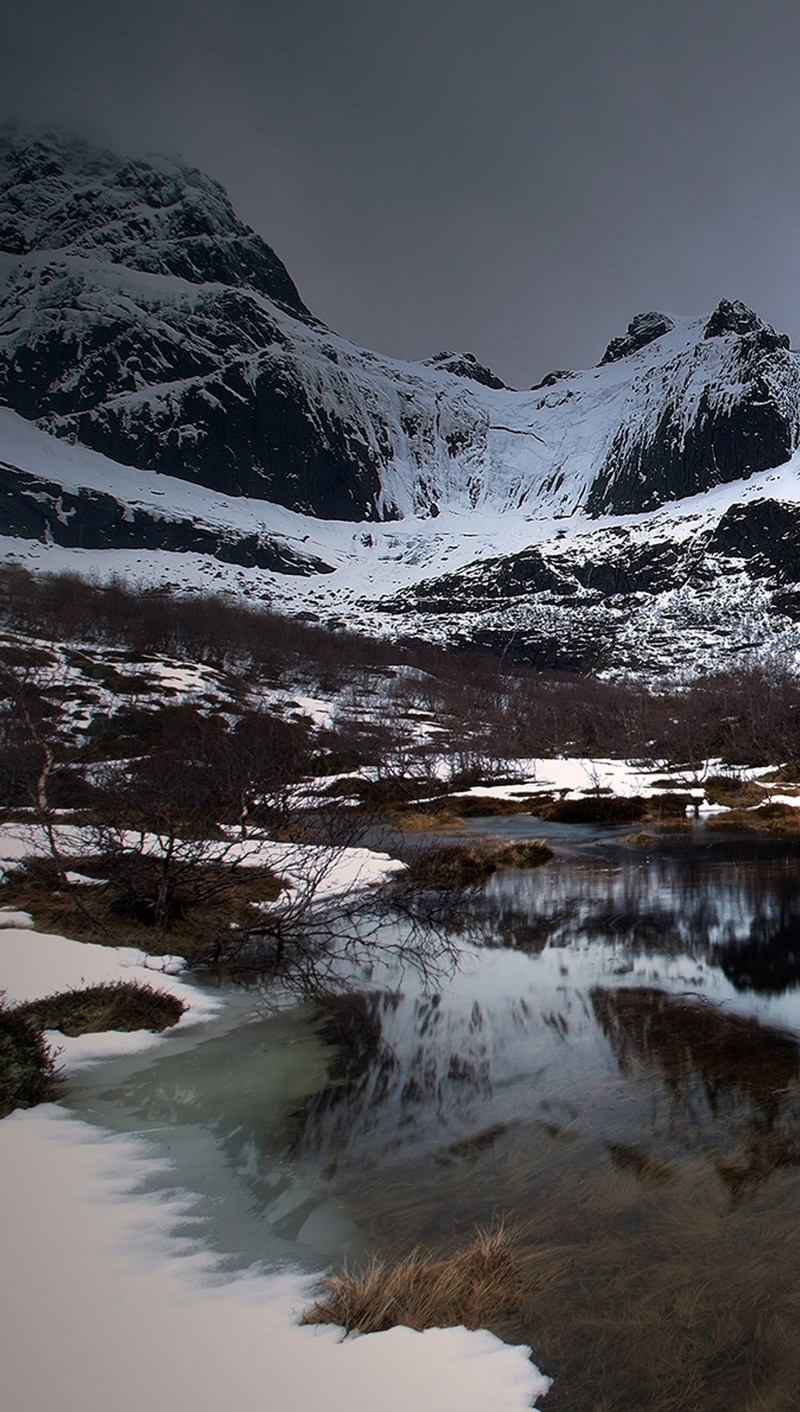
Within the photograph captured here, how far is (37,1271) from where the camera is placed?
4.80 metres

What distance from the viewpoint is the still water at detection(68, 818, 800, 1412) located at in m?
4.65

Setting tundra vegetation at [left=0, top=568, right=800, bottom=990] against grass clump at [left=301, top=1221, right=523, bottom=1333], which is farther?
tundra vegetation at [left=0, top=568, right=800, bottom=990]

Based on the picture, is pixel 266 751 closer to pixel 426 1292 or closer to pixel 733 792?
pixel 733 792

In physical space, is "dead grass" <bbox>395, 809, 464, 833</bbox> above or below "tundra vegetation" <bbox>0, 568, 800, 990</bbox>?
below

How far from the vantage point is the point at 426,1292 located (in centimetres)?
480

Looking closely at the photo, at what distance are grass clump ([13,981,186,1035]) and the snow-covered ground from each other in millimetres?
3388

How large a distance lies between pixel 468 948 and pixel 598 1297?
32.1 ft

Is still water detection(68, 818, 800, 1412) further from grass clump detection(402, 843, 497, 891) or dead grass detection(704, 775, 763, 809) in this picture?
dead grass detection(704, 775, 763, 809)

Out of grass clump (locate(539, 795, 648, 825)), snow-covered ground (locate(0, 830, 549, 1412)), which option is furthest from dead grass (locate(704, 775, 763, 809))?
snow-covered ground (locate(0, 830, 549, 1412))

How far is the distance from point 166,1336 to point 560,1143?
393 cm

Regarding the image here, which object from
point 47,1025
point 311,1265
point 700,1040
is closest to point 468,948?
point 700,1040

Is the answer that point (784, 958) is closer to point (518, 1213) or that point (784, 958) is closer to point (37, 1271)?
point (518, 1213)

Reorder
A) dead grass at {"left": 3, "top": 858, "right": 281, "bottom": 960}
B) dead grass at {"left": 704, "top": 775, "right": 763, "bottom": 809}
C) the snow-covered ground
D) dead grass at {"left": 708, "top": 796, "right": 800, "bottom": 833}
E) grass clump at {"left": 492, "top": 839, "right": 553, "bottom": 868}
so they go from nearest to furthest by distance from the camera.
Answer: the snow-covered ground, dead grass at {"left": 3, "top": 858, "right": 281, "bottom": 960}, grass clump at {"left": 492, "top": 839, "right": 553, "bottom": 868}, dead grass at {"left": 708, "top": 796, "right": 800, "bottom": 833}, dead grass at {"left": 704, "top": 775, "right": 763, "bottom": 809}

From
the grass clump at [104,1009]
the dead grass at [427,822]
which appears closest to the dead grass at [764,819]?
the dead grass at [427,822]
